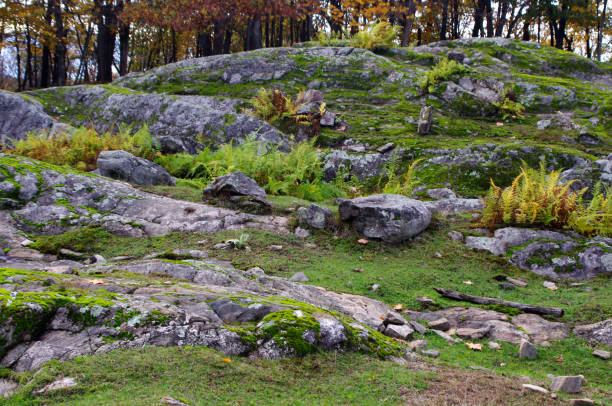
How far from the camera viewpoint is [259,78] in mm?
15938

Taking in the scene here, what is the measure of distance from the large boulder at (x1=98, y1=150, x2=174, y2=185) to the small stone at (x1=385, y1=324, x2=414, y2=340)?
6.64 m

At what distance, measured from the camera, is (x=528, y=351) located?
3.72 metres

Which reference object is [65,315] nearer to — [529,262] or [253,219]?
[253,219]

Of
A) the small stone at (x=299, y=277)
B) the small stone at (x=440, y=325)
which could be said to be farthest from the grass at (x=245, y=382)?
the small stone at (x=299, y=277)

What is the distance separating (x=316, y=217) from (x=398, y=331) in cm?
332

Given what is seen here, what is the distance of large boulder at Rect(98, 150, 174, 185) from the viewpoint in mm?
8477

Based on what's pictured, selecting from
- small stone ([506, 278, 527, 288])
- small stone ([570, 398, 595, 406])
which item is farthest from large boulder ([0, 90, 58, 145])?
small stone ([570, 398, 595, 406])

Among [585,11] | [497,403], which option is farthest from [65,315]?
[585,11]

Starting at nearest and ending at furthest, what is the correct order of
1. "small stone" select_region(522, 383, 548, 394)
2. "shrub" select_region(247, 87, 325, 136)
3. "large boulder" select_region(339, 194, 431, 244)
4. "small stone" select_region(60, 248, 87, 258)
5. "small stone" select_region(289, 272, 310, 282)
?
"small stone" select_region(522, 383, 548, 394) < "small stone" select_region(289, 272, 310, 282) < "small stone" select_region(60, 248, 87, 258) < "large boulder" select_region(339, 194, 431, 244) < "shrub" select_region(247, 87, 325, 136)

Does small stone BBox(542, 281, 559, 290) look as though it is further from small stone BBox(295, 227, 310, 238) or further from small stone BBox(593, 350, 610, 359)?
small stone BBox(295, 227, 310, 238)

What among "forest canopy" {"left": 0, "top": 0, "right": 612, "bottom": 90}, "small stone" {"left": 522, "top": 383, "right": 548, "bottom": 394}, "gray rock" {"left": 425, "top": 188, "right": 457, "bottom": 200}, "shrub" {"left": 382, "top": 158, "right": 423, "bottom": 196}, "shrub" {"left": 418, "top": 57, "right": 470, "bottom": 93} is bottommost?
"small stone" {"left": 522, "top": 383, "right": 548, "bottom": 394}

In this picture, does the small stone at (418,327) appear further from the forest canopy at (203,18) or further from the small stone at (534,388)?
the forest canopy at (203,18)

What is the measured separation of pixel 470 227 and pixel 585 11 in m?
26.9

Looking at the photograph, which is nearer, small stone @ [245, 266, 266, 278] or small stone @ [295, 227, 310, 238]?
small stone @ [245, 266, 266, 278]
